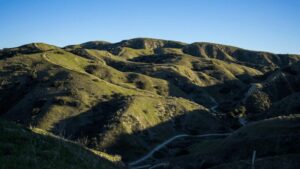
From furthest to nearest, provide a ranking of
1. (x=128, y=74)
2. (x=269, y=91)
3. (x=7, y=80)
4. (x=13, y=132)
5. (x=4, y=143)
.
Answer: (x=128, y=74) → (x=269, y=91) → (x=7, y=80) → (x=13, y=132) → (x=4, y=143)

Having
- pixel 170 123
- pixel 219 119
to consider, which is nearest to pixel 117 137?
pixel 170 123

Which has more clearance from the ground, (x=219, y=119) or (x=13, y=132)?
(x=13, y=132)

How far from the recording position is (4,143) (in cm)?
1742

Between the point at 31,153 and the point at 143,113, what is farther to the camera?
the point at 143,113

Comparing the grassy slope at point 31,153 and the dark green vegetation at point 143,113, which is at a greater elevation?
the grassy slope at point 31,153

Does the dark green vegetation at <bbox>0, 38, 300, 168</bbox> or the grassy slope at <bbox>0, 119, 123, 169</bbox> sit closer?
the grassy slope at <bbox>0, 119, 123, 169</bbox>

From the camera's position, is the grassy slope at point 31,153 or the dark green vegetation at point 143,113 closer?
the grassy slope at point 31,153

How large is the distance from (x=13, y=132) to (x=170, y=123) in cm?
10091

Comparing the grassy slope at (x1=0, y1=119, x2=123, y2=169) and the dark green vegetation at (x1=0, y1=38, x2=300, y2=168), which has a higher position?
the grassy slope at (x1=0, y1=119, x2=123, y2=169)

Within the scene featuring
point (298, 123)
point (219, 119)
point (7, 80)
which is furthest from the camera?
point (7, 80)

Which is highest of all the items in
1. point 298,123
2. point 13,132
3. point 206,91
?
point 13,132

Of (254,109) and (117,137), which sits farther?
(254,109)

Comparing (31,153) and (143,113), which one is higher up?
(31,153)

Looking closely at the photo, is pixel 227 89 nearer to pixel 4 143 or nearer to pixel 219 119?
pixel 219 119
